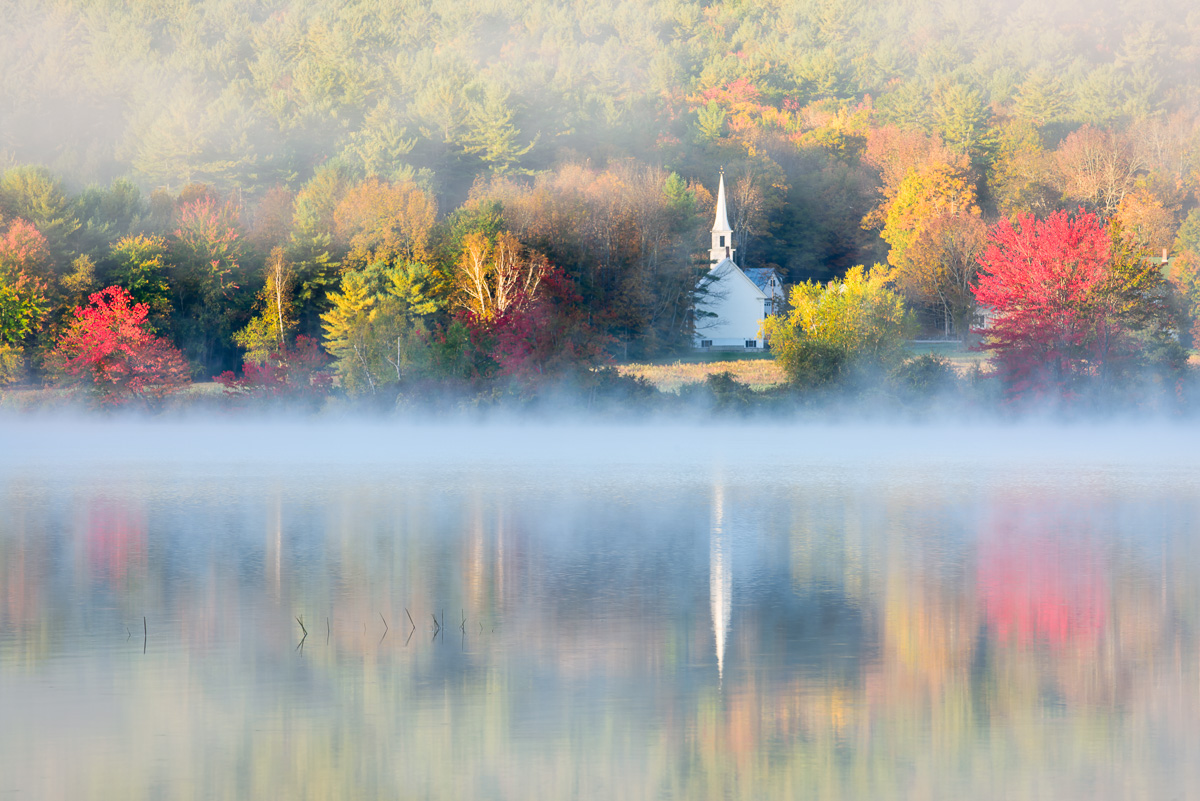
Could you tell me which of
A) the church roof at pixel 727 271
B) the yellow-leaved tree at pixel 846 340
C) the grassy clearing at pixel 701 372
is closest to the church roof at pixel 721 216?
the church roof at pixel 727 271

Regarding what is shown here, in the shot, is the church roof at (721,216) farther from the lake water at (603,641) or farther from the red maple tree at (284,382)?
the lake water at (603,641)

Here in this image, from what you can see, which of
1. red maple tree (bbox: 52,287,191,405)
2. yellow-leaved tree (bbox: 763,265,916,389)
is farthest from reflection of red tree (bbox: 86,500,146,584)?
yellow-leaved tree (bbox: 763,265,916,389)

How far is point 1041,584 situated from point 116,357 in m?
37.9

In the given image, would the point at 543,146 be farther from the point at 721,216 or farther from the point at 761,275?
the point at 761,275

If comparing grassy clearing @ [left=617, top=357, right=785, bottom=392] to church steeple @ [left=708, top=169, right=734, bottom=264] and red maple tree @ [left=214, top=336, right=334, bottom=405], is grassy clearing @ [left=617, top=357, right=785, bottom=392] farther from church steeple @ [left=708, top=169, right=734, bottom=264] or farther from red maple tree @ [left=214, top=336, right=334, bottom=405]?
church steeple @ [left=708, top=169, right=734, bottom=264]

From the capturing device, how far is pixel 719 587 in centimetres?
1656

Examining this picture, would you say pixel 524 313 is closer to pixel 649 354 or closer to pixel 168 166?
pixel 649 354

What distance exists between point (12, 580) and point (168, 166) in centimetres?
6267

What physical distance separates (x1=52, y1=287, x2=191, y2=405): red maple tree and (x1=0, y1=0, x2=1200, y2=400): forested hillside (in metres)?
2.99

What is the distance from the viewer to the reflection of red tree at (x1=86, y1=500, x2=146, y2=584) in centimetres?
1817

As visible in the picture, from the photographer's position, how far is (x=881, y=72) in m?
100

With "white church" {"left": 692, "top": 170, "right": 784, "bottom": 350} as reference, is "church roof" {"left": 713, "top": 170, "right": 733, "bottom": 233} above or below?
above

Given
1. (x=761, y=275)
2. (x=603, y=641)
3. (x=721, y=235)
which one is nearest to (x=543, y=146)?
(x=721, y=235)

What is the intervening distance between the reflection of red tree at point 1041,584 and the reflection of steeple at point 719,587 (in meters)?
2.78
